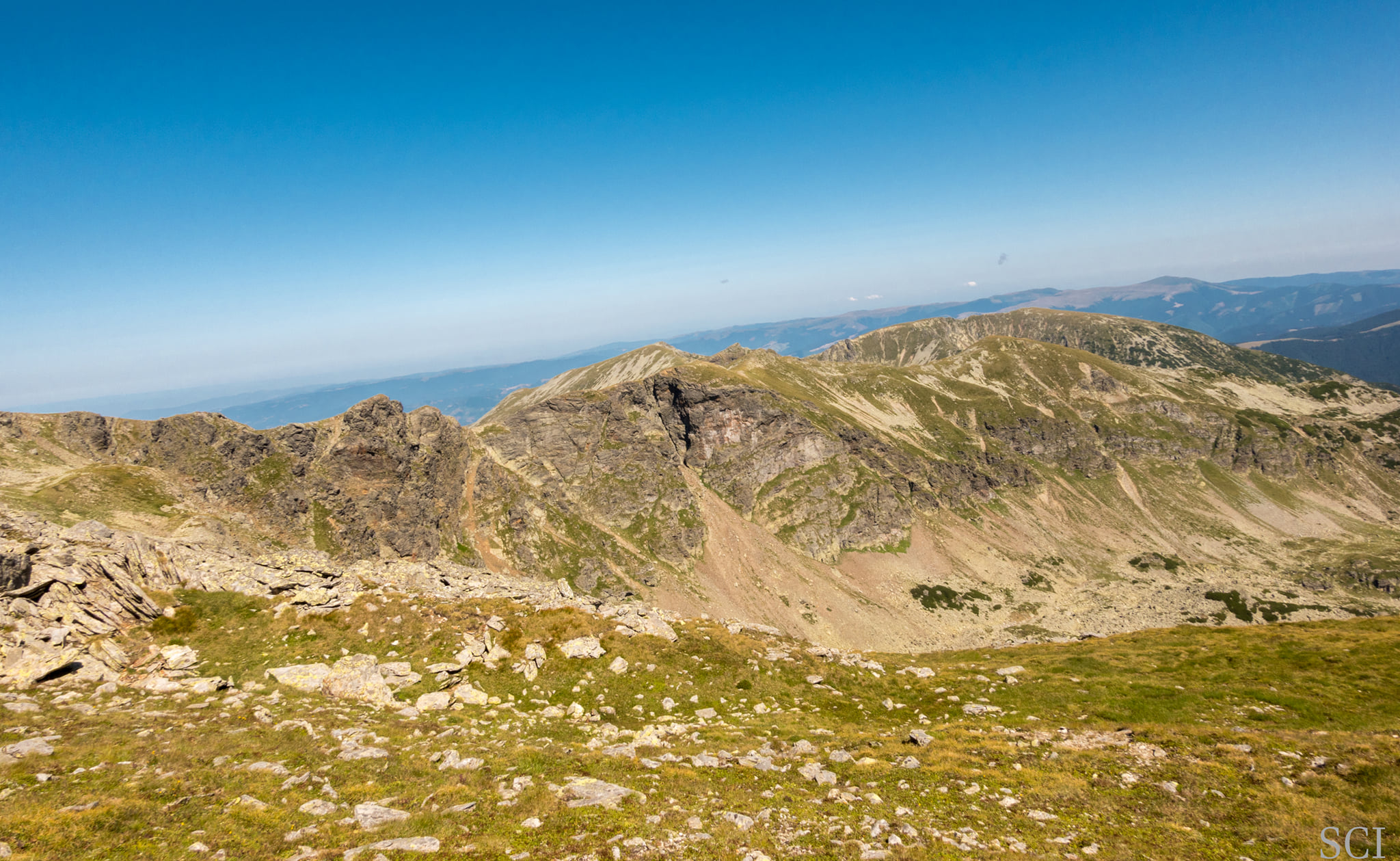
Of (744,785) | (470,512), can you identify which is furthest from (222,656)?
(470,512)

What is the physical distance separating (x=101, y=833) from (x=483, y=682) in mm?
19831

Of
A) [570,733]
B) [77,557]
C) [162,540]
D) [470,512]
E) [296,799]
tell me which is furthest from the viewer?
[470,512]

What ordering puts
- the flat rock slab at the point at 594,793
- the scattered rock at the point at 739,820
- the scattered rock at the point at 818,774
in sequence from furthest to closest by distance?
the scattered rock at the point at 818,774 < the flat rock slab at the point at 594,793 < the scattered rock at the point at 739,820

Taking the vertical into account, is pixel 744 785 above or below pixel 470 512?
above

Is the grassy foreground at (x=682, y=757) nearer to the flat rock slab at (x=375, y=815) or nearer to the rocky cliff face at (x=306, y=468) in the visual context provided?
the flat rock slab at (x=375, y=815)

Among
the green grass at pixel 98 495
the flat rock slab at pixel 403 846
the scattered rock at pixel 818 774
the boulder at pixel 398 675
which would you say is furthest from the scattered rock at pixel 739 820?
the green grass at pixel 98 495

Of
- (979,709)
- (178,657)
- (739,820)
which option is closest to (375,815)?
(739,820)

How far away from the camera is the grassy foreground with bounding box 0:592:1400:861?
1795 cm

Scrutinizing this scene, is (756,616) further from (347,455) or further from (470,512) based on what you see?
(347,455)

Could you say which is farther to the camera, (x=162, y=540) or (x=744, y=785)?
(x=162, y=540)

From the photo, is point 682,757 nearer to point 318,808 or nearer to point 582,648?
point 582,648

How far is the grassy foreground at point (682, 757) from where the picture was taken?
18.0 metres

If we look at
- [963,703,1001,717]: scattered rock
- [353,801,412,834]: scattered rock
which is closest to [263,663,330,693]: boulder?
[353,801,412,834]: scattered rock

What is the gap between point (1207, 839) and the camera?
69.1 ft
